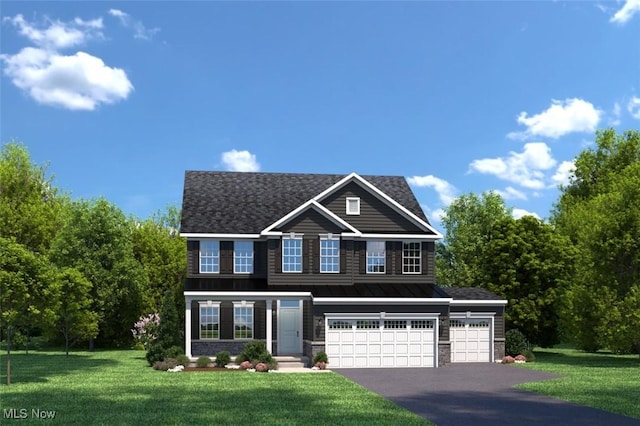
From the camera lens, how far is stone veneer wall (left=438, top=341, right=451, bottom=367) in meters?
34.8

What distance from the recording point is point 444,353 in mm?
34906

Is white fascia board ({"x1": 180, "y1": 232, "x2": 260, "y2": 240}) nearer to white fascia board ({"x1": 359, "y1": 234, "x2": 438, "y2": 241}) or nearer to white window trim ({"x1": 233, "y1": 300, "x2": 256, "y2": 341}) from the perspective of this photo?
white window trim ({"x1": 233, "y1": 300, "x2": 256, "y2": 341})

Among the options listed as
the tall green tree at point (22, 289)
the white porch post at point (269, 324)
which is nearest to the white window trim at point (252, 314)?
the white porch post at point (269, 324)

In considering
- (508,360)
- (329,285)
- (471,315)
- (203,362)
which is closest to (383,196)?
(329,285)

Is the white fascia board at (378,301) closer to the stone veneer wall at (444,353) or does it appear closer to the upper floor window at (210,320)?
the stone veneer wall at (444,353)

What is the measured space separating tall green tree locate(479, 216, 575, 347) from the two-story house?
15.4 ft

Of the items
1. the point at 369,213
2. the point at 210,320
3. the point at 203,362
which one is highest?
the point at 369,213

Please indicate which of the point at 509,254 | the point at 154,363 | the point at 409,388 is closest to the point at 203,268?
the point at 154,363

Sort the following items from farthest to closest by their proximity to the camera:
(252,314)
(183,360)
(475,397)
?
(252,314)
(183,360)
(475,397)

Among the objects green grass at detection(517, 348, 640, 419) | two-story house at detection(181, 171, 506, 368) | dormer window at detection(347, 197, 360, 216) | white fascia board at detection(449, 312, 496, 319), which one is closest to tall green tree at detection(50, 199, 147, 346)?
two-story house at detection(181, 171, 506, 368)

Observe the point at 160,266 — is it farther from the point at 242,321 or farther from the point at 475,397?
the point at 475,397

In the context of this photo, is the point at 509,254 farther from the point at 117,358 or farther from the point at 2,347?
the point at 2,347

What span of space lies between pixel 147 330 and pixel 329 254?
11.3m

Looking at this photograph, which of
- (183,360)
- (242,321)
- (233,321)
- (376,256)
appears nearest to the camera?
(183,360)
